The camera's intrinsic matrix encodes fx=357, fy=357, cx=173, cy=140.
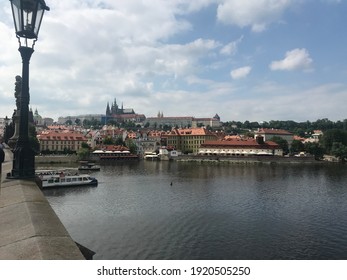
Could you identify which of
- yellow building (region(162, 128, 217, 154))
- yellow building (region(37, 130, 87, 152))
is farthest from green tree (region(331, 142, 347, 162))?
yellow building (region(37, 130, 87, 152))

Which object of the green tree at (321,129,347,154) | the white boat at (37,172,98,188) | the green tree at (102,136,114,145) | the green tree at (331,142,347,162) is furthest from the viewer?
the green tree at (102,136,114,145)

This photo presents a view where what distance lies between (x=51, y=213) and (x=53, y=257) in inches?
101

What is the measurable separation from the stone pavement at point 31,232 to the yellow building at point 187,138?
395 feet

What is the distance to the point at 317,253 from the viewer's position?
804 inches

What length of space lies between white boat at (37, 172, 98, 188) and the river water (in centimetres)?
217

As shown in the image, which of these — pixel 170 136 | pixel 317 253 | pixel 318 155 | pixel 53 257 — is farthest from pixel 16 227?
pixel 170 136

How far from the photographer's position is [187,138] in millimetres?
131500

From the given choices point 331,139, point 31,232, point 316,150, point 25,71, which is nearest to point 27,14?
point 25,71

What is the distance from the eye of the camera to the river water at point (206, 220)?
20.7 m

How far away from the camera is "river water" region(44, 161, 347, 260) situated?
2072cm

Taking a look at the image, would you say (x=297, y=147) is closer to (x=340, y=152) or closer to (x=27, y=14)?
(x=340, y=152)

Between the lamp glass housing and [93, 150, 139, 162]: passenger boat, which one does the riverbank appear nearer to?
[93, 150, 139, 162]: passenger boat

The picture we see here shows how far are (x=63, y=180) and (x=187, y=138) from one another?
85.6m

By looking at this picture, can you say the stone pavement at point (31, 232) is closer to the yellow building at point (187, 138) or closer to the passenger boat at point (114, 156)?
the passenger boat at point (114, 156)
